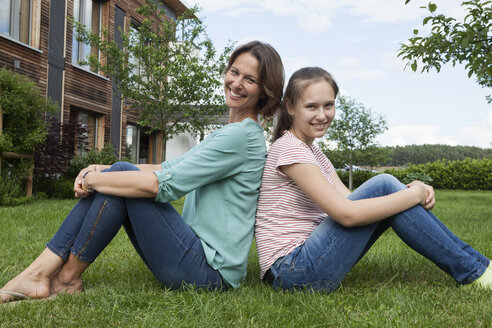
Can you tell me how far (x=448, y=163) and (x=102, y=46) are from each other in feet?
63.8

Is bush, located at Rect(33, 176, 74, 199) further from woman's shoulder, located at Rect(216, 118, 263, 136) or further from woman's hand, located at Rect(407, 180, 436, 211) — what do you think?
woman's hand, located at Rect(407, 180, 436, 211)

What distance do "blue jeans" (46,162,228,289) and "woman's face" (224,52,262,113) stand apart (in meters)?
0.69

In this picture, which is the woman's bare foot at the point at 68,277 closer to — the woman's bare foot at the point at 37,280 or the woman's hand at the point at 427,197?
the woman's bare foot at the point at 37,280

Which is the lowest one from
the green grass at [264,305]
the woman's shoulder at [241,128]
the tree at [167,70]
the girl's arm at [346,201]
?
the green grass at [264,305]

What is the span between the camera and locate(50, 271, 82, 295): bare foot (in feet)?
8.12

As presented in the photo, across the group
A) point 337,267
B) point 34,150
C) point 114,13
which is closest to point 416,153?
point 114,13

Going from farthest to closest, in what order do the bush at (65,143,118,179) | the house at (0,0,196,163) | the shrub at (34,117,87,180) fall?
the bush at (65,143,118,179) → the house at (0,0,196,163) → the shrub at (34,117,87,180)

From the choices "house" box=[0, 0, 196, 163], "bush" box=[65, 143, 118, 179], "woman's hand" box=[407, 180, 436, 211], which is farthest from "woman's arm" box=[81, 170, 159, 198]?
"bush" box=[65, 143, 118, 179]

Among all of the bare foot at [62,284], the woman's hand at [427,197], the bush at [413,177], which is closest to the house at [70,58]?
the bush at [413,177]

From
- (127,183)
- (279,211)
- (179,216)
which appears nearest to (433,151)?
(279,211)

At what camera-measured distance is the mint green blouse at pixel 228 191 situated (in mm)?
2277

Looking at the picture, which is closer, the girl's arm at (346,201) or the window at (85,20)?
the girl's arm at (346,201)

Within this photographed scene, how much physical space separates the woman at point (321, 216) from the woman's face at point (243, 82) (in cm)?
19

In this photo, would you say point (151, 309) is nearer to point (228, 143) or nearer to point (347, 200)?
point (228, 143)
